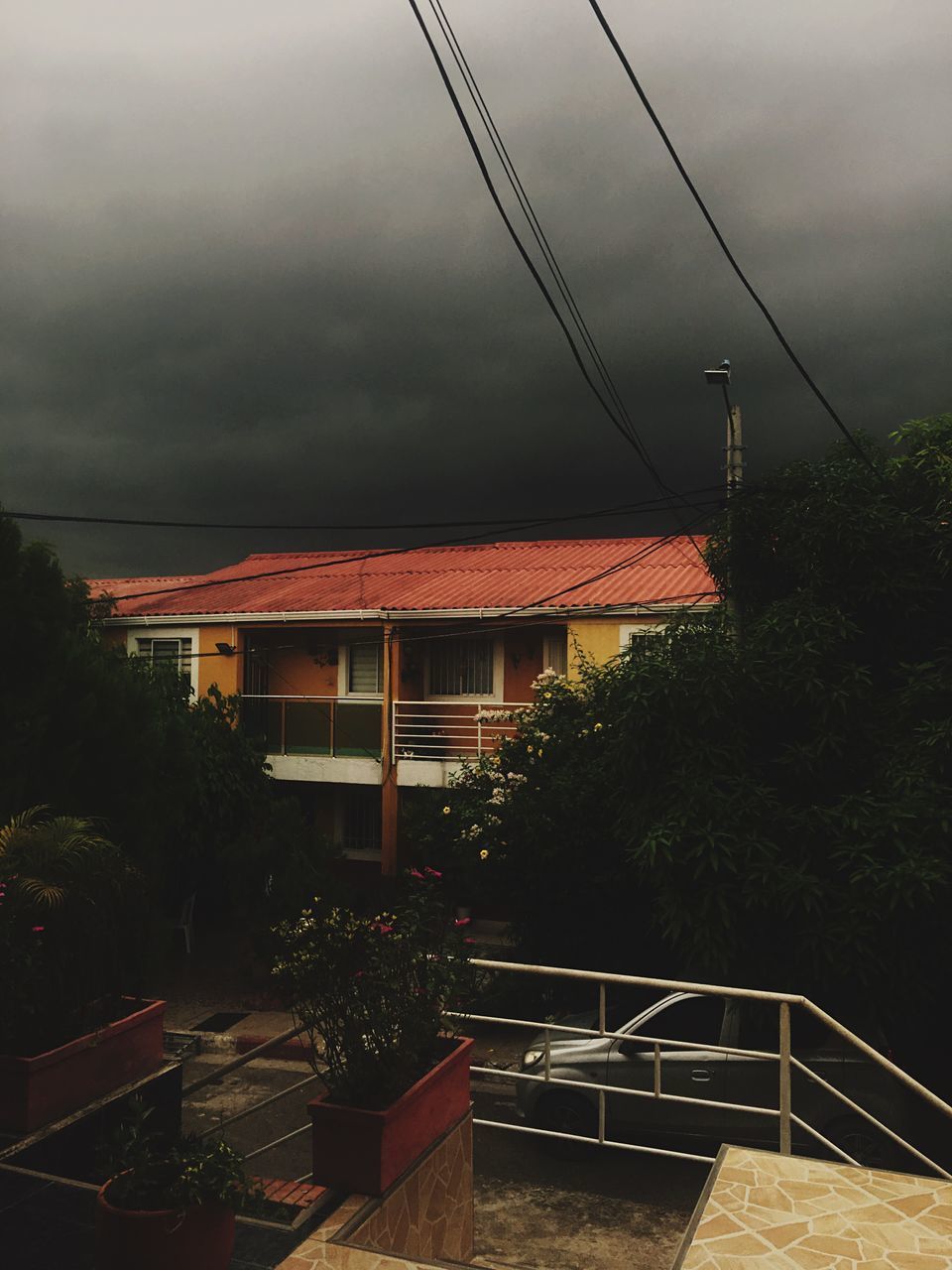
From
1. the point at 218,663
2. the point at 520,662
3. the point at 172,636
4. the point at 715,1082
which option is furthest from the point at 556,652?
the point at 715,1082

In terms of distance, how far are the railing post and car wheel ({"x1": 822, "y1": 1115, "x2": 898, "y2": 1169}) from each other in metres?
3.63

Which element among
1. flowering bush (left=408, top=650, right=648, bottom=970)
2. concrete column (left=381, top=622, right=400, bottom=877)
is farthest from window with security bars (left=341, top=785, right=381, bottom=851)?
flowering bush (left=408, top=650, right=648, bottom=970)

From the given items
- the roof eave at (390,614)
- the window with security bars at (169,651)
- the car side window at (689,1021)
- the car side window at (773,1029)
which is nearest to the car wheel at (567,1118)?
the car side window at (689,1021)

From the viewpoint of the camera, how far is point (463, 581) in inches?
781

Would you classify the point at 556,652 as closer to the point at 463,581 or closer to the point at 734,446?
the point at 463,581

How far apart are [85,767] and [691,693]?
574 centimetres

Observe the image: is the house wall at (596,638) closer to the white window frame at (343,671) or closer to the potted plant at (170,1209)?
the white window frame at (343,671)

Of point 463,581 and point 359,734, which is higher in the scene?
point 463,581

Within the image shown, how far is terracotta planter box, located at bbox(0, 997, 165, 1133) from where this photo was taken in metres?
4.60

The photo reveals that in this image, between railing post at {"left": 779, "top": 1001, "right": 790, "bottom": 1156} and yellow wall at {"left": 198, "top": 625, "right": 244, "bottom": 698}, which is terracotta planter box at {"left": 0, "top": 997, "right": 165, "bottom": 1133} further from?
yellow wall at {"left": 198, "top": 625, "right": 244, "bottom": 698}

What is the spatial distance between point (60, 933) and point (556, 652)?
45.2ft

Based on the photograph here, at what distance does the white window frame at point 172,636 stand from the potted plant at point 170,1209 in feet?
52.7

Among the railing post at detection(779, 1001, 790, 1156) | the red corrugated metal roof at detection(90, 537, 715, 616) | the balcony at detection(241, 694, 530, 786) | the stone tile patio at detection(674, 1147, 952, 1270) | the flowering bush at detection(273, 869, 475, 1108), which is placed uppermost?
the red corrugated metal roof at detection(90, 537, 715, 616)

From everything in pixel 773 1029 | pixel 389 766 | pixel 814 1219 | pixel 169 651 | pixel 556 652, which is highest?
pixel 169 651
